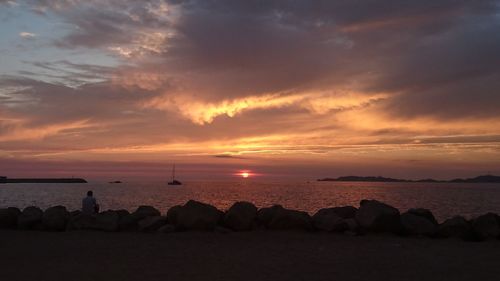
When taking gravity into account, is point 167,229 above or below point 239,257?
above

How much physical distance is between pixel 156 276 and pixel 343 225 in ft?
26.6

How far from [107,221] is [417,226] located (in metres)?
10.2

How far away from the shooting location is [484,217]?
16.8m

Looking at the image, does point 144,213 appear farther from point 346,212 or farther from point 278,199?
point 278,199

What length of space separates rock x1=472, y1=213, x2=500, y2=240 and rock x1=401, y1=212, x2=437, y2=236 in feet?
4.08

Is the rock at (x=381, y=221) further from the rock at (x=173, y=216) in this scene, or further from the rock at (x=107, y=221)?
the rock at (x=107, y=221)

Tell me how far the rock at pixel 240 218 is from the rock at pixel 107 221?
3.70m

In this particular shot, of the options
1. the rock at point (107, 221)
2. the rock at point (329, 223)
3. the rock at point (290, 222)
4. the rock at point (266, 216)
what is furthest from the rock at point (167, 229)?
the rock at point (329, 223)

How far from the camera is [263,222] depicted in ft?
57.4

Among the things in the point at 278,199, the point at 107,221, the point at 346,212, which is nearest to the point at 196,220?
the point at 107,221

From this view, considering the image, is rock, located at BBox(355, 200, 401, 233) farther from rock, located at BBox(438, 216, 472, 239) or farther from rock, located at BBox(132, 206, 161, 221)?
rock, located at BBox(132, 206, 161, 221)

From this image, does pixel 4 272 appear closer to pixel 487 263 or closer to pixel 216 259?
pixel 216 259

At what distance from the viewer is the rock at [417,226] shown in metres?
16.6

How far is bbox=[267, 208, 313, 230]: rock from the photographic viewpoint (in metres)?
17.0
